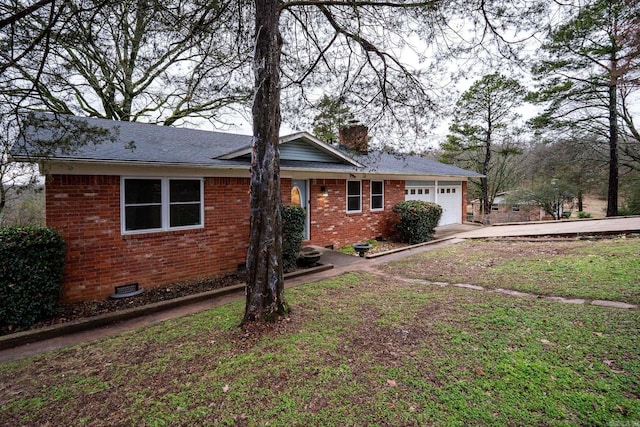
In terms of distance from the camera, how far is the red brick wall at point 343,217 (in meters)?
10.3

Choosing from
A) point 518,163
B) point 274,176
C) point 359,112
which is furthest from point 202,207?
point 518,163

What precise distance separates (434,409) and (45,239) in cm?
623

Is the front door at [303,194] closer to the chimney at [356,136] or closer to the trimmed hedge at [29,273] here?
the chimney at [356,136]

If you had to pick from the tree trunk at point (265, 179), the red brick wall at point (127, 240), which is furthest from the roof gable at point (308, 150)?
the tree trunk at point (265, 179)

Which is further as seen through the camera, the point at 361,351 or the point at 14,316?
the point at 14,316

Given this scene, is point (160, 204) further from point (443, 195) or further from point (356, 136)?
point (443, 195)

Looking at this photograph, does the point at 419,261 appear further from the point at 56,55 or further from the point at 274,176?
the point at 56,55

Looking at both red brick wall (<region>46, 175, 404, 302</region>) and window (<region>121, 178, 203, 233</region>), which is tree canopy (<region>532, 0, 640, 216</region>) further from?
window (<region>121, 178, 203, 233</region>)

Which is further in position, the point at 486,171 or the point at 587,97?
the point at 486,171

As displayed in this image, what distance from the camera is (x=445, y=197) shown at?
16.5 meters

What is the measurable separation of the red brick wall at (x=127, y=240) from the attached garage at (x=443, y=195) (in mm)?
7676

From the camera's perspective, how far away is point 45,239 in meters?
4.91

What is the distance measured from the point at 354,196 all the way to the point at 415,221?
2671 millimetres

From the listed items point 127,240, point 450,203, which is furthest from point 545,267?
point 450,203
